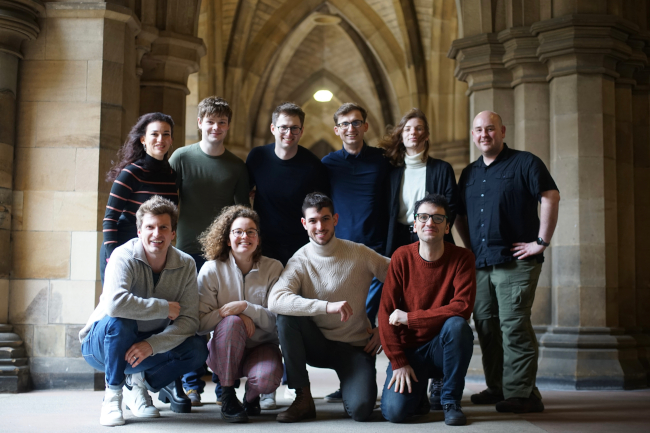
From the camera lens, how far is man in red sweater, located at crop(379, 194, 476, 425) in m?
3.46

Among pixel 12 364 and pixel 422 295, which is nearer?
pixel 422 295

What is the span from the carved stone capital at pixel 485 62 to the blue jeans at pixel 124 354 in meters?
3.81

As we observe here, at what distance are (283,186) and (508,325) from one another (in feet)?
5.18

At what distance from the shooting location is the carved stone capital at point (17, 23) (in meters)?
4.77

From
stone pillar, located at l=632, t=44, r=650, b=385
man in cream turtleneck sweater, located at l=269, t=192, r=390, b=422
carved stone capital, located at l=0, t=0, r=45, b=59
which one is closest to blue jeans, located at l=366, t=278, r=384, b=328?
man in cream turtleneck sweater, located at l=269, t=192, r=390, b=422

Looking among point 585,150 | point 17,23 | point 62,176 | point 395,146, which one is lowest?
point 62,176

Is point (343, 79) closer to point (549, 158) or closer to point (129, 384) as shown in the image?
point (549, 158)

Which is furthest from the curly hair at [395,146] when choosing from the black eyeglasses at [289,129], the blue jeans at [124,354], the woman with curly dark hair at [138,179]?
the blue jeans at [124,354]

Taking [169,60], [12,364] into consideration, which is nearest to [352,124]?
[169,60]

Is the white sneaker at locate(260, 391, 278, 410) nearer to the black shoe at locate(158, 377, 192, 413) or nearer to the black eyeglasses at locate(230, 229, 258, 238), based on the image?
the black shoe at locate(158, 377, 192, 413)

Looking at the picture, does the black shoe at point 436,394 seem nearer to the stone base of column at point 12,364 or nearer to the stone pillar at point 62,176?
the stone pillar at point 62,176

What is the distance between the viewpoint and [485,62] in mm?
6078

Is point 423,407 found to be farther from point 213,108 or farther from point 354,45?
point 354,45

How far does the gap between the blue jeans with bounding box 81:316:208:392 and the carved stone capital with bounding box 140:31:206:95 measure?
3.42 m
